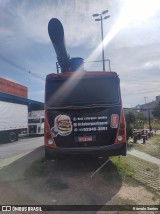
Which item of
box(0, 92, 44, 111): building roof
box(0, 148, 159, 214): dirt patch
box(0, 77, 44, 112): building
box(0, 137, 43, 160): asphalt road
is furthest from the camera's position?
box(0, 77, 44, 112): building

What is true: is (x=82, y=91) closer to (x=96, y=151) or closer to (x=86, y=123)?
(x=86, y=123)

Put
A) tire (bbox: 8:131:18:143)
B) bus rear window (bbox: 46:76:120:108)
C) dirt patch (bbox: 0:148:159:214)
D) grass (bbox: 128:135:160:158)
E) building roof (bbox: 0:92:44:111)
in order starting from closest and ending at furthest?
dirt patch (bbox: 0:148:159:214) < bus rear window (bbox: 46:76:120:108) < grass (bbox: 128:135:160:158) < tire (bbox: 8:131:18:143) < building roof (bbox: 0:92:44:111)

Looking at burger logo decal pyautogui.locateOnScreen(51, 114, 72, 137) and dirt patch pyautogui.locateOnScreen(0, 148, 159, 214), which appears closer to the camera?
dirt patch pyautogui.locateOnScreen(0, 148, 159, 214)

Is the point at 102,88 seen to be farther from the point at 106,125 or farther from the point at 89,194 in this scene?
the point at 89,194

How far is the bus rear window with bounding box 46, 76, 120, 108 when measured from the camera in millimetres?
8508

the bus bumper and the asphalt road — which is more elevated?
the bus bumper

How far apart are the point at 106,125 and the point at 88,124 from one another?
0.54m

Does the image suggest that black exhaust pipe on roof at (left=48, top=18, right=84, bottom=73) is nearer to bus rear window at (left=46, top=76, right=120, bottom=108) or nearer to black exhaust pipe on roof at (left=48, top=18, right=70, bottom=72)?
black exhaust pipe on roof at (left=48, top=18, right=70, bottom=72)

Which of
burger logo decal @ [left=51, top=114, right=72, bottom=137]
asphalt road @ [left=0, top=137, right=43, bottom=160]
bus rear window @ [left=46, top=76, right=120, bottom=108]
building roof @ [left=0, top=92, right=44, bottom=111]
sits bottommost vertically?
asphalt road @ [left=0, top=137, right=43, bottom=160]

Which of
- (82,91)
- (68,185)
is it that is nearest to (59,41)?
(82,91)

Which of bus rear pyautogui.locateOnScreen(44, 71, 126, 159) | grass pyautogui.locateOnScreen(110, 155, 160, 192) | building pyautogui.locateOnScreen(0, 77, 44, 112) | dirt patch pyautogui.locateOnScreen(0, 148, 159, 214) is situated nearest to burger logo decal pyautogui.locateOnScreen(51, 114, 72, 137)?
bus rear pyautogui.locateOnScreen(44, 71, 126, 159)

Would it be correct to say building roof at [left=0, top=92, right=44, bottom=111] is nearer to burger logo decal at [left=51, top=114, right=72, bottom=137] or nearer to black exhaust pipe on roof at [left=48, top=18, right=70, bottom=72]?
black exhaust pipe on roof at [left=48, top=18, right=70, bottom=72]

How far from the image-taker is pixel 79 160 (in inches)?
398

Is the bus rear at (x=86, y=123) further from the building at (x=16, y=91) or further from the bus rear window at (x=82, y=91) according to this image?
the building at (x=16, y=91)
